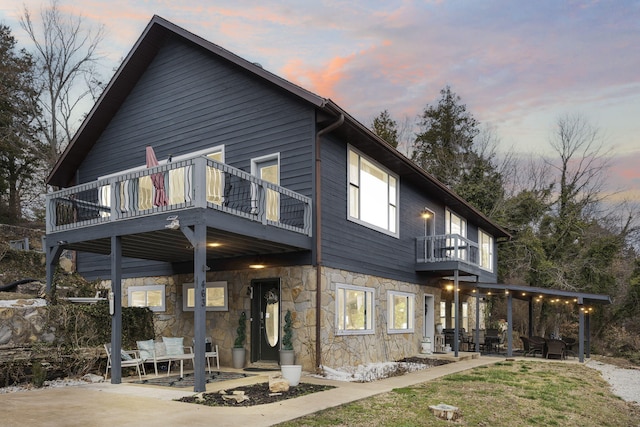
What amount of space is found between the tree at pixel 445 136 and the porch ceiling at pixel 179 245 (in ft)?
88.2

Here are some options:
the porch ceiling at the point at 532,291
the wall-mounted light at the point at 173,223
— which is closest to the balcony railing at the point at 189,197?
the wall-mounted light at the point at 173,223

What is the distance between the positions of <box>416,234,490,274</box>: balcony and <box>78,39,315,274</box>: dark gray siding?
7118mm

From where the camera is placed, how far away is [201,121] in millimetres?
15266

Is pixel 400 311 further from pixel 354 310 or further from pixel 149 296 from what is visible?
pixel 149 296

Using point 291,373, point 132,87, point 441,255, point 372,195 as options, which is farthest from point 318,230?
point 132,87

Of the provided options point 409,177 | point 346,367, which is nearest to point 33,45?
point 409,177

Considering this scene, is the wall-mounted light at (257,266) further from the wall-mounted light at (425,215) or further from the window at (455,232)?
the wall-mounted light at (425,215)

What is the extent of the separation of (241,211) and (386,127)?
2980 cm

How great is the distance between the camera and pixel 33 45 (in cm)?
2905

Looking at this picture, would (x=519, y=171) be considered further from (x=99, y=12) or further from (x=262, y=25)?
(x=99, y=12)

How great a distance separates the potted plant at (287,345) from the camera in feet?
41.0

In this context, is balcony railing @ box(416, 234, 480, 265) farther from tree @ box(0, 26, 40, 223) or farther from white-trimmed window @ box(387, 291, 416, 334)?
tree @ box(0, 26, 40, 223)

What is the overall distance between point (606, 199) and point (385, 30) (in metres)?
21.1

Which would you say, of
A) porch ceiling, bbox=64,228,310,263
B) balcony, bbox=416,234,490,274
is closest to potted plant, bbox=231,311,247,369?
porch ceiling, bbox=64,228,310,263
